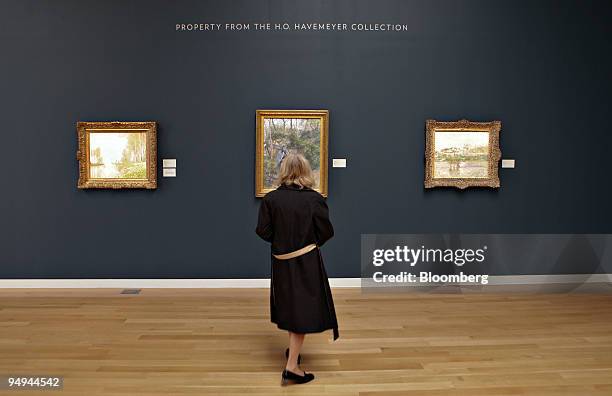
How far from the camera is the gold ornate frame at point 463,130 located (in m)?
6.82

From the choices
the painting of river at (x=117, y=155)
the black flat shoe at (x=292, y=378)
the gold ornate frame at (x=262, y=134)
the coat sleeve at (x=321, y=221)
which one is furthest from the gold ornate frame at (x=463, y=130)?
the painting of river at (x=117, y=155)

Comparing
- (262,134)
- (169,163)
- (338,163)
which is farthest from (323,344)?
(169,163)

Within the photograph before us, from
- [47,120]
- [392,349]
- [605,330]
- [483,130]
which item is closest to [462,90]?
[483,130]

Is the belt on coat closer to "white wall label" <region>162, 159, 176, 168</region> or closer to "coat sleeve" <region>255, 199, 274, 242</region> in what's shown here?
"coat sleeve" <region>255, 199, 274, 242</region>

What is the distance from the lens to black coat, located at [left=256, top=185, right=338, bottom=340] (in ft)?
12.1

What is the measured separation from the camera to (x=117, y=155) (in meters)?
6.71

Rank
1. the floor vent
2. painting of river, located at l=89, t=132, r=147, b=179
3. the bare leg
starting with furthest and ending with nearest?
painting of river, located at l=89, t=132, r=147, b=179
the floor vent
the bare leg

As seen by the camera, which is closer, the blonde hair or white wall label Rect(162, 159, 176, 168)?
the blonde hair

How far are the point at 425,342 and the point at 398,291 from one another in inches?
79.2

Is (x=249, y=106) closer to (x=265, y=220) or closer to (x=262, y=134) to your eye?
(x=262, y=134)

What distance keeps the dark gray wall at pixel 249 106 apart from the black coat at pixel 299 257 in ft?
10.3

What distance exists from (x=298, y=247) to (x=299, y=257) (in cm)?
8

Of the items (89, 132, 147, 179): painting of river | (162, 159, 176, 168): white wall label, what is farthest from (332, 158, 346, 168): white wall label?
(89, 132, 147, 179): painting of river

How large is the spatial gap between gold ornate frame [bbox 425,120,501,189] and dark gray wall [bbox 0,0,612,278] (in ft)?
0.50
